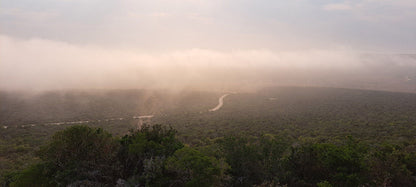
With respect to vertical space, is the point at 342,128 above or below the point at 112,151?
below

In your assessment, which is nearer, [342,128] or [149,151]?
[149,151]

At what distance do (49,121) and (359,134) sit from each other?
47.6 m

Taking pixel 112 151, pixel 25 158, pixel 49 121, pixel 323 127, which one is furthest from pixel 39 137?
pixel 323 127

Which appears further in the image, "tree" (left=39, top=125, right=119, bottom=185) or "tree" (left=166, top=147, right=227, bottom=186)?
"tree" (left=39, top=125, right=119, bottom=185)

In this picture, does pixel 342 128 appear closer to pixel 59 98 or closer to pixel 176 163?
pixel 176 163

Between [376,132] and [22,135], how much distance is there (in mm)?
43526

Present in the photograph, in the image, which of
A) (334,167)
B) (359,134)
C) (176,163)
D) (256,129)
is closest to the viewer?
(176,163)

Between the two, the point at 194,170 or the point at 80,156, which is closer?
the point at 194,170

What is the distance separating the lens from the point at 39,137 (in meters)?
32.8

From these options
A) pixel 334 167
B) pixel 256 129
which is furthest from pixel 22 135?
pixel 334 167

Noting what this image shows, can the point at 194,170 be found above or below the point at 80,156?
below

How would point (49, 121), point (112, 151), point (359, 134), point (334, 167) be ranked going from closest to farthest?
point (334, 167)
point (112, 151)
point (359, 134)
point (49, 121)

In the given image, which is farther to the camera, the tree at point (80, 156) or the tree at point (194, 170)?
the tree at point (80, 156)

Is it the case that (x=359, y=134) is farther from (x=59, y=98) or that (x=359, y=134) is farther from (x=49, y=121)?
(x=59, y=98)
